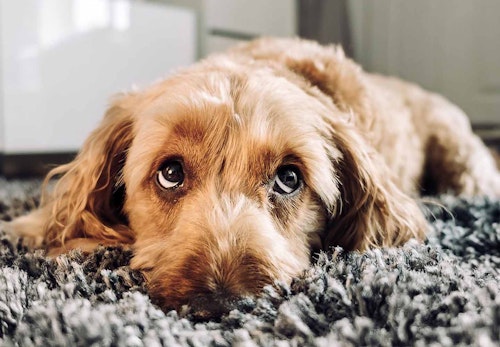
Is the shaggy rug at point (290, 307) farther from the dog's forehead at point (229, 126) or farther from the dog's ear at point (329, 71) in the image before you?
the dog's ear at point (329, 71)

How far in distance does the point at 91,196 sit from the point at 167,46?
393cm

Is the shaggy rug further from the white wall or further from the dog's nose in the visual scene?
the white wall

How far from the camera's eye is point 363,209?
1956mm

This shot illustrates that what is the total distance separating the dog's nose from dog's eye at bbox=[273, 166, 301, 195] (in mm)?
553

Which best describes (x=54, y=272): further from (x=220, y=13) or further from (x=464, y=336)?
(x=220, y=13)

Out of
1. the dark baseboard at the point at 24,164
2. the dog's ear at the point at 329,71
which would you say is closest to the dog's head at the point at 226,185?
the dog's ear at the point at 329,71

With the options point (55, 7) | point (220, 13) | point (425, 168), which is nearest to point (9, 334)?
point (425, 168)

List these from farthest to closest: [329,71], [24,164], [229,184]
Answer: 1. [24,164]
2. [329,71]
3. [229,184]

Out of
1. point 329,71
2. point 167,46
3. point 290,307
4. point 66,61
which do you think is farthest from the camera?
point 167,46

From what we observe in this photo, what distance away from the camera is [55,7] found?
4.88 meters

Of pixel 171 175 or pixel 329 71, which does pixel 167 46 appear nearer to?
pixel 329 71

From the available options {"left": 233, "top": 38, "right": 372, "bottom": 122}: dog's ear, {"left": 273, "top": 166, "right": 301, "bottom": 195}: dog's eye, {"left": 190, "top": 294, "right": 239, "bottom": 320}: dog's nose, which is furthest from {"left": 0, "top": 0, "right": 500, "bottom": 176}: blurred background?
{"left": 190, "top": 294, "right": 239, "bottom": 320}: dog's nose

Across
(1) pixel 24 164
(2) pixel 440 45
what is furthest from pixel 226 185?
(2) pixel 440 45

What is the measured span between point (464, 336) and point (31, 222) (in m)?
1.53
